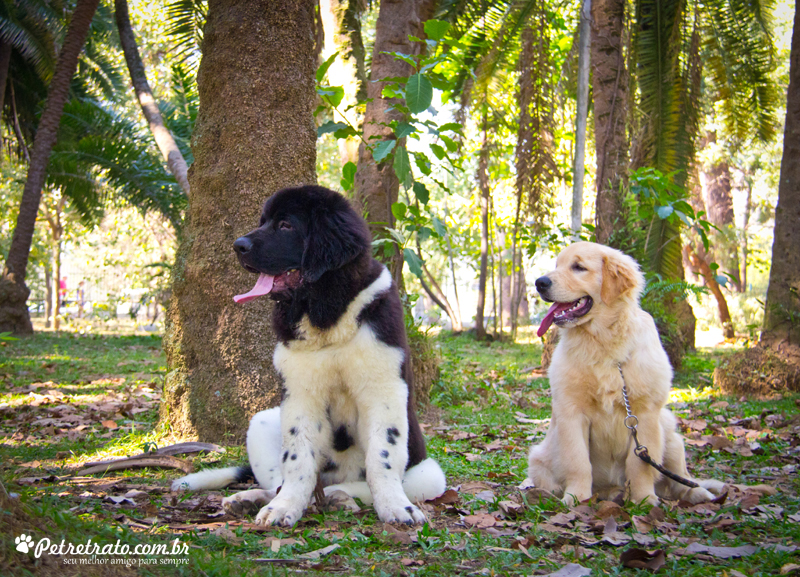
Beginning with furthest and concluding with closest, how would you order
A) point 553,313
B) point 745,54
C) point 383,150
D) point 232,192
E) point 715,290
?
point 715,290 → point 745,54 → point 383,150 → point 232,192 → point 553,313

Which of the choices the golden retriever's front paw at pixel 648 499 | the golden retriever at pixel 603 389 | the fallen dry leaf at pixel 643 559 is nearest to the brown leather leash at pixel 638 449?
the golden retriever at pixel 603 389

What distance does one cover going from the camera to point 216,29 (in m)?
5.01

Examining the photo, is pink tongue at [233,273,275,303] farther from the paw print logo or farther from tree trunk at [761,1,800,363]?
tree trunk at [761,1,800,363]

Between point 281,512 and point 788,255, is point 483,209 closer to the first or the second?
point 788,255

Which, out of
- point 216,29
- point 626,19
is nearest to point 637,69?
point 626,19

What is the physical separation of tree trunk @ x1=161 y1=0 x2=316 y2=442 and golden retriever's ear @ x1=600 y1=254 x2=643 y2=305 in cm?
257

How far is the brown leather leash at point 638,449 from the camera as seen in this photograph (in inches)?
139

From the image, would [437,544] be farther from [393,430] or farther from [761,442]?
[761,442]

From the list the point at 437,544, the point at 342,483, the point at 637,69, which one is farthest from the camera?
the point at 637,69

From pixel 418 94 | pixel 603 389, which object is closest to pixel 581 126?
pixel 418 94

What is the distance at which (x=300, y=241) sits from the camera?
11.3 ft

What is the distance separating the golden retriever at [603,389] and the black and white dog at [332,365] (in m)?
0.83

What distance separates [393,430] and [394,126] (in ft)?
11.2

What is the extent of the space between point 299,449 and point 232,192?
2453 mm
